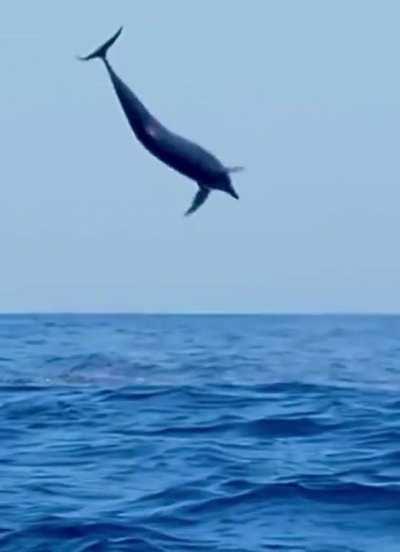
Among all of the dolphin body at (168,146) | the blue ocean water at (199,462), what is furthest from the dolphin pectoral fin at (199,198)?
the blue ocean water at (199,462)

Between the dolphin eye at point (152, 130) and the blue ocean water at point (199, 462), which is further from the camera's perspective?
the blue ocean water at point (199, 462)

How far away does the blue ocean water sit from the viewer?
11344 mm

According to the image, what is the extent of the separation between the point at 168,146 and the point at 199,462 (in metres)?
11.9

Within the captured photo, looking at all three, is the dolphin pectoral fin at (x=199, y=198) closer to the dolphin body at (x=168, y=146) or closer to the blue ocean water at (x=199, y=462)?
the dolphin body at (x=168, y=146)

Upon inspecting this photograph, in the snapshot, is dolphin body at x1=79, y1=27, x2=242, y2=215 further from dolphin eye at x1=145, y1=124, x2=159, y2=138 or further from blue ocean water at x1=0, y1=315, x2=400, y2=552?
blue ocean water at x1=0, y1=315, x2=400, y2=552

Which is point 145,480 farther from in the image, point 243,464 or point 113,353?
point 113,353

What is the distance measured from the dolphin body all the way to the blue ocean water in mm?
7666

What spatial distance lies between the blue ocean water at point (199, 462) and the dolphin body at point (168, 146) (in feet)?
25.1

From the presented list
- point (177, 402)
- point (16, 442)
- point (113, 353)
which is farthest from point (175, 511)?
point (113, 353)

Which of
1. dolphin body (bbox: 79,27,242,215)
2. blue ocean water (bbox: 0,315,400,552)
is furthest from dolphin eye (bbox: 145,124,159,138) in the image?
blue ocean water (bbox: 0,315,400,552)

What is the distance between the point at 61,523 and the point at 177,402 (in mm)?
9619

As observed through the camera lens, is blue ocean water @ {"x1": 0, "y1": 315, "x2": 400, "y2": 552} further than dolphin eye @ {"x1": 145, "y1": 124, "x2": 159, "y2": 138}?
Yes

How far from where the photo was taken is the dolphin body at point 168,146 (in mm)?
3164

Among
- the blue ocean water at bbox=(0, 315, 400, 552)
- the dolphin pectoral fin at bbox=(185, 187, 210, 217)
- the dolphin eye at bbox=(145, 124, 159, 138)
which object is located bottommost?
the blue ocean water at bbox=(0, 315, 400, 552)
